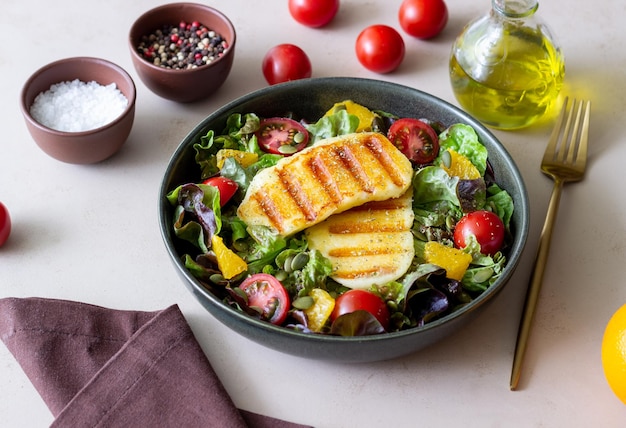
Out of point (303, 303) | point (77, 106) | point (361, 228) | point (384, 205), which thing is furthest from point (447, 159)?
point (77, 106)

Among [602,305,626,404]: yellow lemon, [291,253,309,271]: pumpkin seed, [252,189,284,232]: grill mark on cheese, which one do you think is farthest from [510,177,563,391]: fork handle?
[252,189,284,232]: grill mark on cheese

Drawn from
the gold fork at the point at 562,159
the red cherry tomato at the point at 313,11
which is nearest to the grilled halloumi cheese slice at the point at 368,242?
the gold fork at the point at 562,159

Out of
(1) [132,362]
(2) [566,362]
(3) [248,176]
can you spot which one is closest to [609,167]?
(2) [566,362]

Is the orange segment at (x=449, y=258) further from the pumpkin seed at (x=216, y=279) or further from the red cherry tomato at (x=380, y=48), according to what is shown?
the red cherry tomato at (x=380, y=48)

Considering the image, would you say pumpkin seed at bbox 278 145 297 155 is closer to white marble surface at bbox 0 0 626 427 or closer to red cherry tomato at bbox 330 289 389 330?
white marble surface at bbox 0 0 626 427

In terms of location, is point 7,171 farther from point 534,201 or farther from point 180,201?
point 534,201

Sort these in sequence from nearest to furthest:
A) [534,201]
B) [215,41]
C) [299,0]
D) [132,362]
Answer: [132,362] < [534,201] < [215,41] < [299,0]
